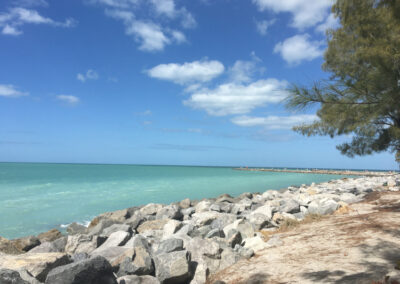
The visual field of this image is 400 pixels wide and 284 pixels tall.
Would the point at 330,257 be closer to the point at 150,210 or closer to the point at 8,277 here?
the point at 8,277

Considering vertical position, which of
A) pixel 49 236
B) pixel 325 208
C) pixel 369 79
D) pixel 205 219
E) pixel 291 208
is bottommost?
pixel 49 236

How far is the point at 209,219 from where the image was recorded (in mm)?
8367

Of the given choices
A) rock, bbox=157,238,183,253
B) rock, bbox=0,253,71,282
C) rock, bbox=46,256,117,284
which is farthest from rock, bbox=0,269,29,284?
rock, bbox=157,238,183,253

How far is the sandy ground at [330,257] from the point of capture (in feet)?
11.1

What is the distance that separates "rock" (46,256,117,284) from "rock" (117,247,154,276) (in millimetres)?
557

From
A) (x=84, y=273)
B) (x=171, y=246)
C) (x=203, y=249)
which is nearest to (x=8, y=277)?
(x=84, y=273)

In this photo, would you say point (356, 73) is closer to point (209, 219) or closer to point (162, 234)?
point (209, 219)

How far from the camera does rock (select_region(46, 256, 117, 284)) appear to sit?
3.17 metres

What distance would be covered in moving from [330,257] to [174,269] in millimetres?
2388

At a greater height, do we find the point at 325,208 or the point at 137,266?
the point at 325,208

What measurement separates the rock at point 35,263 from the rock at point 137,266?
0.95 meters

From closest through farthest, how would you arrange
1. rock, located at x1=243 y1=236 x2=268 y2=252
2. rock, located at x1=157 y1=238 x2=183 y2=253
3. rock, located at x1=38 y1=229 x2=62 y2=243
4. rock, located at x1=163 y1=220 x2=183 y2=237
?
rock, located at x1=157 y1=238 x2=183 y2=253 < rock, located at x1=243 y1=236 x2=268 y2=252 < rock, located at x1=163 y1=220 x2=183 y2=237 < rock, located at x1=38 y1=229 x2=62 y2=243

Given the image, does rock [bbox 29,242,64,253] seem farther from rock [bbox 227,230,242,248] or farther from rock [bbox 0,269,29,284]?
rock [bbox 227,230,242,248]

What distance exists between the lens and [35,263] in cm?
376
